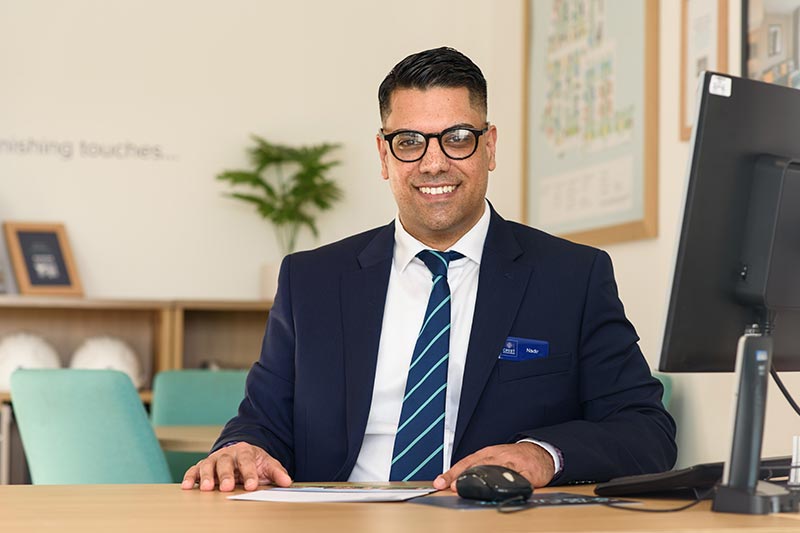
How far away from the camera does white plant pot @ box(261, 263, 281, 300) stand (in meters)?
5.33

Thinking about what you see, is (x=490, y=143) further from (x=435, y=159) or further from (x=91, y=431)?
(x=91, y=431)

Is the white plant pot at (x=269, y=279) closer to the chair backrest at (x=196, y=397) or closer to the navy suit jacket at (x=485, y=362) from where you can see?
the chair backrest at (x=196, y=397)

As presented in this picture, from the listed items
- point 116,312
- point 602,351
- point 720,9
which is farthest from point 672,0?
point 116,312

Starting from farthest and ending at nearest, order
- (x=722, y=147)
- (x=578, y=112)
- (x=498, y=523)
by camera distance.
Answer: (x=578, y=112) < (x=722, y=147) < (x=498, y=523)

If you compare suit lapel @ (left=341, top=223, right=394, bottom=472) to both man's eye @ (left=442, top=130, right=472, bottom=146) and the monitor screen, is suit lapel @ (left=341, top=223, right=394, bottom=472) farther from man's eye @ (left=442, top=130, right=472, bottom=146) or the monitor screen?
the monitor screen

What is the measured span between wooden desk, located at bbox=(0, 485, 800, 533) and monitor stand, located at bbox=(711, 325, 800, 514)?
25 millimetres

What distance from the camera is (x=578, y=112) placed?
4.36 m

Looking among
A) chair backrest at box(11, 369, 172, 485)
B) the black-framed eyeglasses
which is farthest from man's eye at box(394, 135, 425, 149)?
chair backrest at box(11, 369, 172, 485)

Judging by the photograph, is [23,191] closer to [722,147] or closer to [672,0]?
[672,0]

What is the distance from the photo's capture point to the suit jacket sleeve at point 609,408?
72.5 inches

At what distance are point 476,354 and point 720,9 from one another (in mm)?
1667

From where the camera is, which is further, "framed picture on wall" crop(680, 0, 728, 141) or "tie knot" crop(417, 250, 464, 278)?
"framed picture on wall" crop(680, 0, 728, 141)

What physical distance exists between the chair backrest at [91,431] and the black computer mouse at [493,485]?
5.24 feet

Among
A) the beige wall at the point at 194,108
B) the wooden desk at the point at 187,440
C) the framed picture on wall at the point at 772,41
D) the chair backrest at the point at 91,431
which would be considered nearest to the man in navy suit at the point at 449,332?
the chair backrest at the point at 91,431
